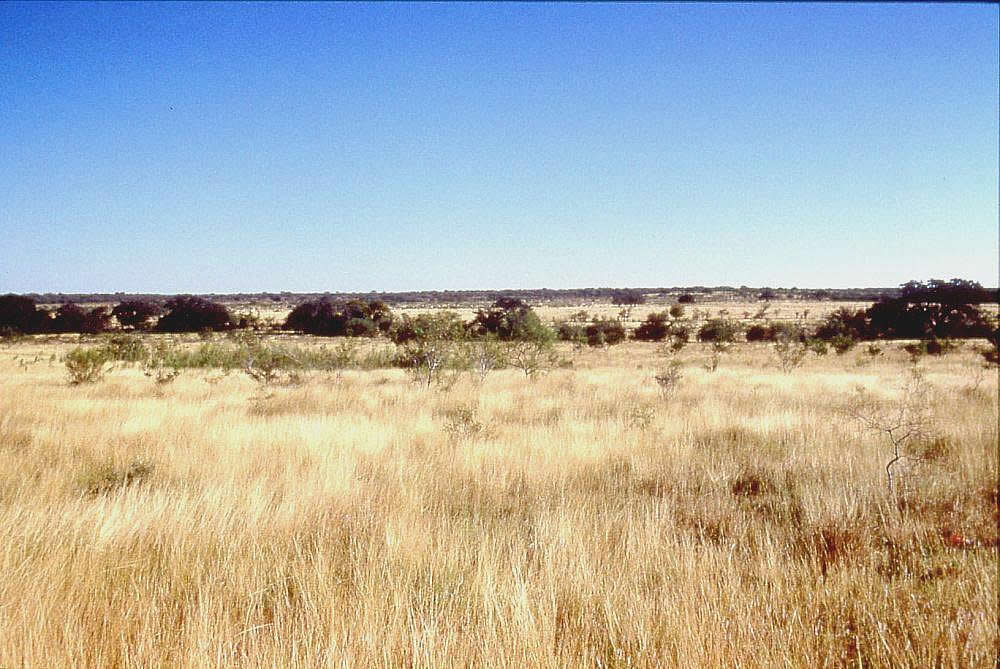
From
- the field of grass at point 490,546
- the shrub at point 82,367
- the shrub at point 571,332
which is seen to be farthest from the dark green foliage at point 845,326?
the shrub at point 82,367

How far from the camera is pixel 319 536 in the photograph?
160 inches

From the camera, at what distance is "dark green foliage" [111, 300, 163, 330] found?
11688 millimetres

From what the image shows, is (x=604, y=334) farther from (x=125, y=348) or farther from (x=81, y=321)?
(x=81, y=321)

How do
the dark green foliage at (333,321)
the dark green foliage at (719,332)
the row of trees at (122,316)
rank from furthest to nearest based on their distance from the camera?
the dark green foliage at (719,332)
the dark green foliage at (333,321)
the row of trees at (122,316)

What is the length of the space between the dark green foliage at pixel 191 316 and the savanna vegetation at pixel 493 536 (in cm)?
203

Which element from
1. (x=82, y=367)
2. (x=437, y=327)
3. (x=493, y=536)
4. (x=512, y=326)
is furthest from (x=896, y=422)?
(x=82, y=367)

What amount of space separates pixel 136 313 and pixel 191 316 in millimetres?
1044

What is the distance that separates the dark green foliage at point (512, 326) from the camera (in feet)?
75.9

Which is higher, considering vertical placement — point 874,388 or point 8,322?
point 8,322

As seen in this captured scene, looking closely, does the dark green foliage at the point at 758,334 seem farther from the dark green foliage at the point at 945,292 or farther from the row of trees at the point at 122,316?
the row of trees at the point at 122,316

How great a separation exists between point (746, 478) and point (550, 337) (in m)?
17.3

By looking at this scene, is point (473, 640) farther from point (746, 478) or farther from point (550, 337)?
point (550, 337)

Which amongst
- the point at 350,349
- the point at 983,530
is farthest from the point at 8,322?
the point at 983,530

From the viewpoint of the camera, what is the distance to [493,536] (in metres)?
4.10
